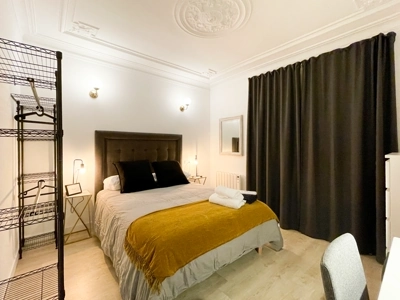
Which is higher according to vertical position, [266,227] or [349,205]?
[349,205]

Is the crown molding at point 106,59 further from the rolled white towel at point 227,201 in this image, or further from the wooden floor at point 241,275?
the wooden floor at point 241,275

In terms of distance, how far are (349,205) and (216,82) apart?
3175 mm

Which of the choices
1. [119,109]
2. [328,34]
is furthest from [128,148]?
[328,34]

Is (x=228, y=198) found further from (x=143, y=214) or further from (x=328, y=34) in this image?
(x=328, y=34)

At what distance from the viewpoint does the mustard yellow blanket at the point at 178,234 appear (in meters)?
1.39

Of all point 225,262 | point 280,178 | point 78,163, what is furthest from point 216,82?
point 225,262

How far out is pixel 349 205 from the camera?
2357 millimetres

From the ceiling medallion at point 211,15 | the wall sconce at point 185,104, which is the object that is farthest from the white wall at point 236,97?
the ceiling medallion at point 211,15

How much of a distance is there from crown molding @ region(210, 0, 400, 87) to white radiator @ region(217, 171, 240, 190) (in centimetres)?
202

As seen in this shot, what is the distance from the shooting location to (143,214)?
72.0 inches

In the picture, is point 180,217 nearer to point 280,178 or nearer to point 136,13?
point 280,178

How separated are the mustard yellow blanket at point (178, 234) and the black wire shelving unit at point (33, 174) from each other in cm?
53

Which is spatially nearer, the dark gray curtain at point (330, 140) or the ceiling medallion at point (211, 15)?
the ceiling medallion at point (211, 15)

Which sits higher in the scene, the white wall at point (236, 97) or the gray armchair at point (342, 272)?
the white wall at point (236, 97)
